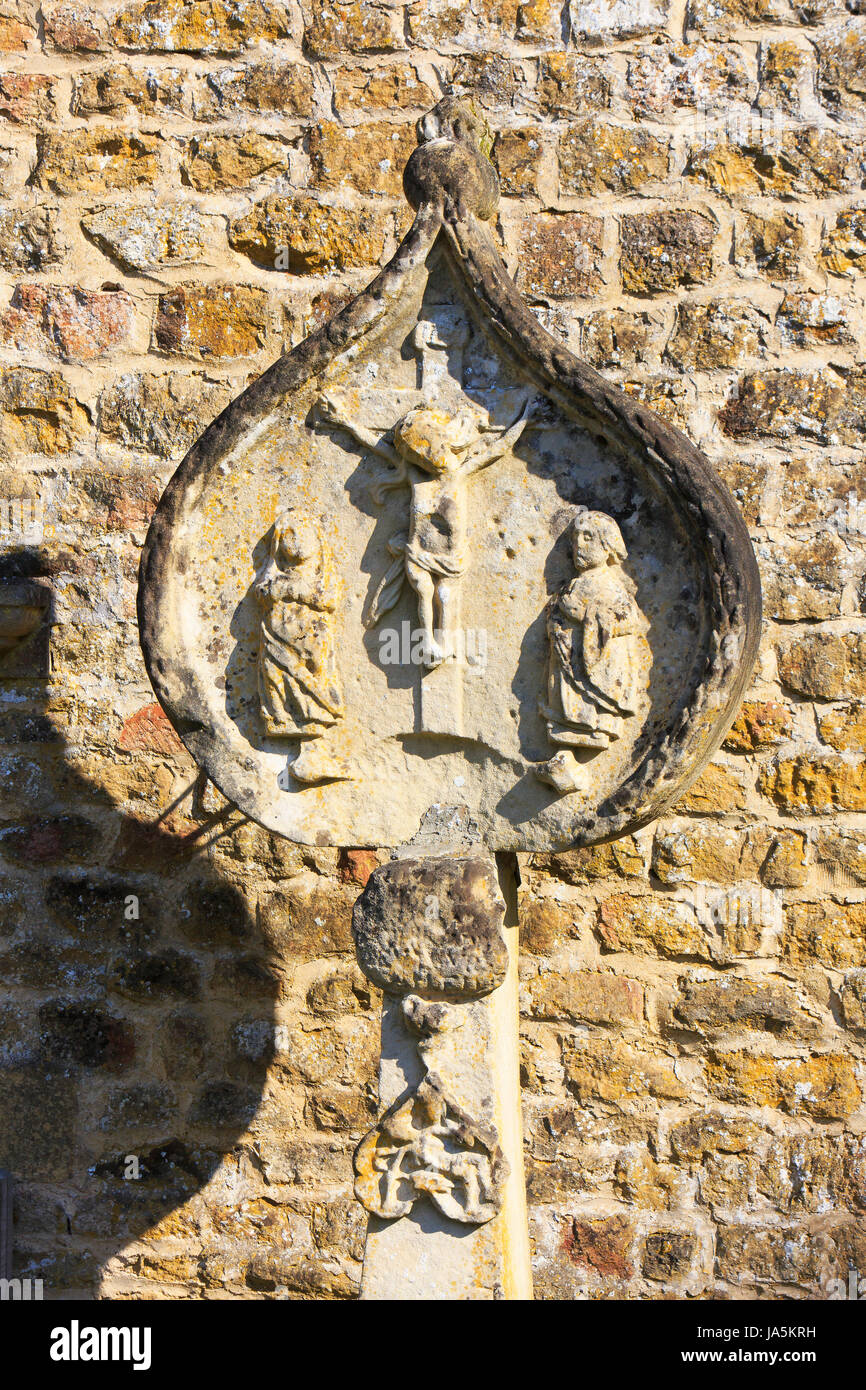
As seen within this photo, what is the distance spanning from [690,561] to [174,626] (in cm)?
80

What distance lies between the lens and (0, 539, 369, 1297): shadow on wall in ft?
9.47

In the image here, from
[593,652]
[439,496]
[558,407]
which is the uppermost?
[558,407]

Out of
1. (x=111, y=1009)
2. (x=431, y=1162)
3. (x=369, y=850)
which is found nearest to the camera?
(x=431, y=1162)

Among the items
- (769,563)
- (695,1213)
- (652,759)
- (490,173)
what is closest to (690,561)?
(652,759)

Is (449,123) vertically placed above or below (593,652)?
above

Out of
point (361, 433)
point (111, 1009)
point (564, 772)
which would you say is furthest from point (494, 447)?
point (111, 1009)

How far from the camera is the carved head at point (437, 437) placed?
192 centimetres

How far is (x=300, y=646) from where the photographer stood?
1977 millimetres

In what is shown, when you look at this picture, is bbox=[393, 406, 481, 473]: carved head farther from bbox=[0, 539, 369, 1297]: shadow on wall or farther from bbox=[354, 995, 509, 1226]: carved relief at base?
bbox=[0, 539, 369, 1297]: shadow on wall

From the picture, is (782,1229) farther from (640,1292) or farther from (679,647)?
(679,647)

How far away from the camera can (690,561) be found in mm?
1826

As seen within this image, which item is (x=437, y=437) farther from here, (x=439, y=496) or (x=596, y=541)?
(x=596, y=541)

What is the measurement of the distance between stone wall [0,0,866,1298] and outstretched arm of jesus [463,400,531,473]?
97 cm

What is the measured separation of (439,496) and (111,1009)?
1.57 m
